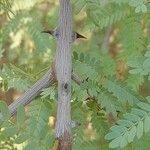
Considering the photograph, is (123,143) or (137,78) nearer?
(123,143)

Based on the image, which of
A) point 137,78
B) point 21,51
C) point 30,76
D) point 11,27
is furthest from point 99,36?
point 30,76

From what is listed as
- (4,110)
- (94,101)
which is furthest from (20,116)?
(94,101)

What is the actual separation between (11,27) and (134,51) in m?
0.77

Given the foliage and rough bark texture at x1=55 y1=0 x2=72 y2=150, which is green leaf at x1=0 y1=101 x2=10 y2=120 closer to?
the foliage

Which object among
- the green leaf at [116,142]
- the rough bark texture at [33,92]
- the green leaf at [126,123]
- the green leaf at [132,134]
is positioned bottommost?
the green leaf at [116,142]

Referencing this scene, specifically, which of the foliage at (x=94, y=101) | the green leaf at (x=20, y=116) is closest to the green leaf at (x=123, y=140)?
the foliage at (x=94, y=101)

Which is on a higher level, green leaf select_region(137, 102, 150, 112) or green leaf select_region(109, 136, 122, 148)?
green leaf select_region(137, 102, 150, 112)

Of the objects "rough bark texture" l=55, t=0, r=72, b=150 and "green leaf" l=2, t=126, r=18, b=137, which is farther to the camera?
"green leaf" l=2, t=126, r=18, b=137

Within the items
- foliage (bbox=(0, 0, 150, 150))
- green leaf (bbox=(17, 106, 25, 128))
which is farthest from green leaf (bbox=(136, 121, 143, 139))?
green leaf (bbox=(17, 106, 25, 128))

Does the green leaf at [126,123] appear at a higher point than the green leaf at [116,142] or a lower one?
higher

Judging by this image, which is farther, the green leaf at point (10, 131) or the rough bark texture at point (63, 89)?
the green leaf at point (10, 131)

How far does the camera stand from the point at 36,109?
1193 millimetres

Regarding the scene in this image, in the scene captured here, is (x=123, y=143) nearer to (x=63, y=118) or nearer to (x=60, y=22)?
(x=63, y=118)

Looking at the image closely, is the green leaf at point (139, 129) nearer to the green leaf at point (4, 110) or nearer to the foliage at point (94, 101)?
the foliage at point (94, 101)
